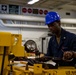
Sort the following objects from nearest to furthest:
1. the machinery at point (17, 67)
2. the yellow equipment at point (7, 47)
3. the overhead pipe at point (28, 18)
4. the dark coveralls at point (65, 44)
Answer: the machinery at point (17, 67), the yellow equipment at point (7, 47), the dark coveralls at point (65, 44), the overhead pipe at point (28, 18)

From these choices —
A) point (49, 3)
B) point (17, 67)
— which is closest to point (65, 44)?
point (17, 67)

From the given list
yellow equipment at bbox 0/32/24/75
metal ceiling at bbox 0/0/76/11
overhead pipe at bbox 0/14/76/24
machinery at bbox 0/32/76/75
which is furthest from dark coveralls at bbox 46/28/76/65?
overhead pipe at bbox 0/14/76/24

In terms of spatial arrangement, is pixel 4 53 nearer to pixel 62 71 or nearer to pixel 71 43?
pixel 62 71

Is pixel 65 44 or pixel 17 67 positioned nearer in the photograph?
pixel 17 67

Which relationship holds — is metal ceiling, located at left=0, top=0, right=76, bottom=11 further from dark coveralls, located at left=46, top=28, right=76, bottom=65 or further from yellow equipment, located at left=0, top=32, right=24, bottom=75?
yellow equipment, located at left=0, top=32, right=24, bottom=75

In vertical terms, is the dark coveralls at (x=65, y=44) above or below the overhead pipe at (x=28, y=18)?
below

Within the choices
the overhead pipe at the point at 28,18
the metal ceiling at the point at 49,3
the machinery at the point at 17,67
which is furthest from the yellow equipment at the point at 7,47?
the overhead pipe at the point at 28,18

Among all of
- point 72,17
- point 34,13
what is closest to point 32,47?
point 34,13

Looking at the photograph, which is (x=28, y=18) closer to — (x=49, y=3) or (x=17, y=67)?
(x=49, y=3)

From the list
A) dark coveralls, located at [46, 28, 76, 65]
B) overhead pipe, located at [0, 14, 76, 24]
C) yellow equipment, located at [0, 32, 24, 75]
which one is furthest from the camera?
overhead pipe, located at [0, 14, 76, 24]

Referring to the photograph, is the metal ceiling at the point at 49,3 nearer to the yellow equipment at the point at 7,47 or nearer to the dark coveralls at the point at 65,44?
the dark coveralls at the point at 65,44

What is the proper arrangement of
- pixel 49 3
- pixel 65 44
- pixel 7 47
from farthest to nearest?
pixel 49 3, pixel 65 44, pixel 7 47

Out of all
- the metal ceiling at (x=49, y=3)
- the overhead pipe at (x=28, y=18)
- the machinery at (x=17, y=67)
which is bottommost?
the machinery at (x=17, y=67)

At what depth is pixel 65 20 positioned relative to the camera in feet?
29.1
